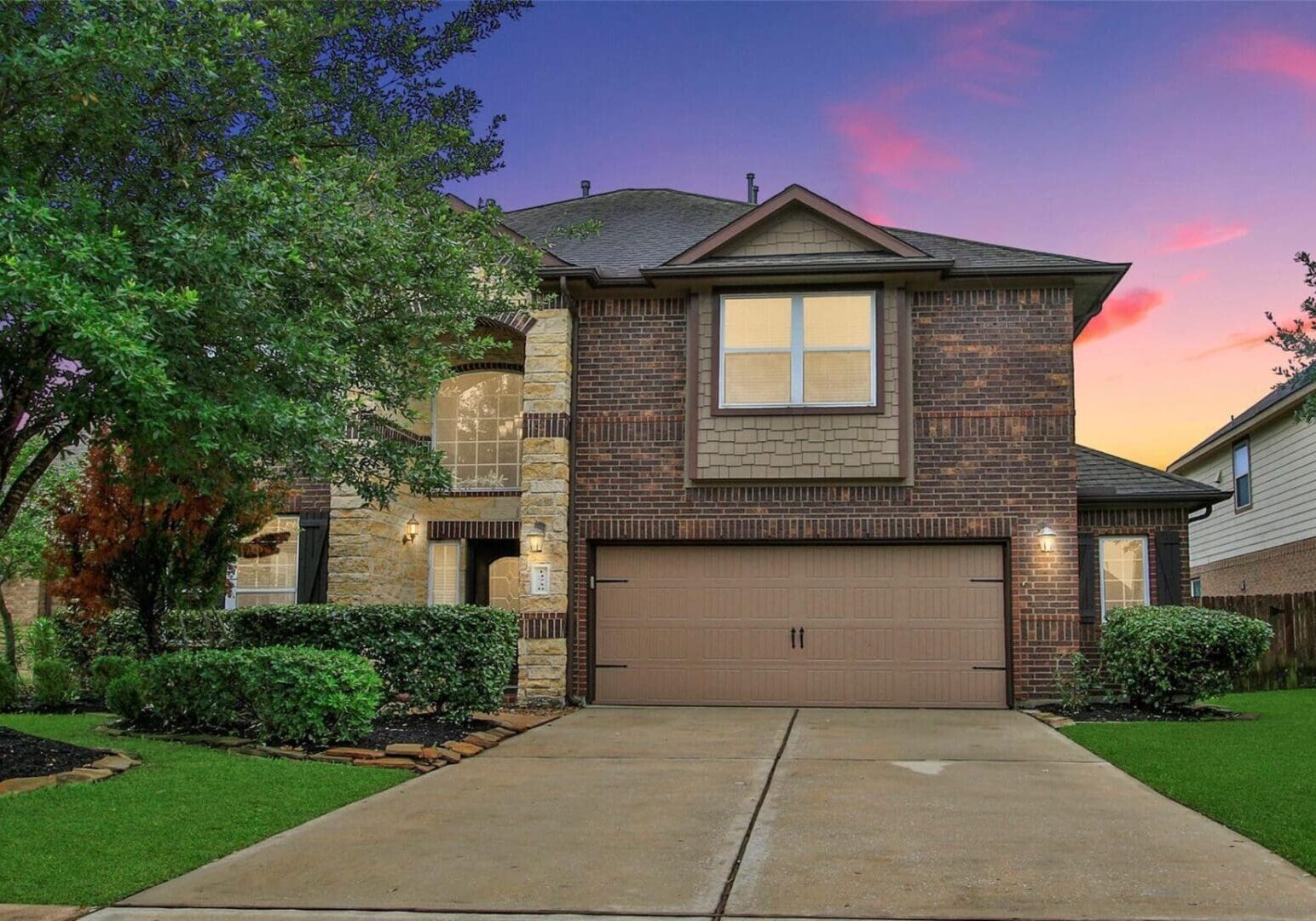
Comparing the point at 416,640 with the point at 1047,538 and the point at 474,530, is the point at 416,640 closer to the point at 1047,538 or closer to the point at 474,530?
the point at 474,530

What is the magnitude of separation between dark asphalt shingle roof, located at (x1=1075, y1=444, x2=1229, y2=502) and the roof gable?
4.13 metres

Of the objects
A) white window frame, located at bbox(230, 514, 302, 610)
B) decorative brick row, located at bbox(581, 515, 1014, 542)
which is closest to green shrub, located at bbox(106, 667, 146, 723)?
white window frame, located at bbox(230, 514, 302, 610)

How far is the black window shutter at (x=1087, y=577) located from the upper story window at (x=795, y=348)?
364cm

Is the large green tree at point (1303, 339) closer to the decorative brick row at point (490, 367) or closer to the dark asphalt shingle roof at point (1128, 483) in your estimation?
the dark asphalt shingle roof at point (1128, 483)

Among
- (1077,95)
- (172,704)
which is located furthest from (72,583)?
(1077,95)

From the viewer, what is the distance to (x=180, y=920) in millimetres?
5621

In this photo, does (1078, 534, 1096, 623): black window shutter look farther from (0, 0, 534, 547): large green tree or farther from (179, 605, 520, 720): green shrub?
(0, 0, 534, 547): large green tree

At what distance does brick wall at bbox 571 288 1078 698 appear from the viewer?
14930 mm

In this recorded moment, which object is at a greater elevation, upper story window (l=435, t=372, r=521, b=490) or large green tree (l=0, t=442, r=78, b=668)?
upper story window (l=435, t=372, r=521, b=490)

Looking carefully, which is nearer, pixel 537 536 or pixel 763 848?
pixel 763 848

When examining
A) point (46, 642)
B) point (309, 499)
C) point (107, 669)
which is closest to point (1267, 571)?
point (309, 499)

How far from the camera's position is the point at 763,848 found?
6.98 meters

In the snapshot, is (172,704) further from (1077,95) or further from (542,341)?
(1077,95)

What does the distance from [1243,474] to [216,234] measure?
74.7ft
